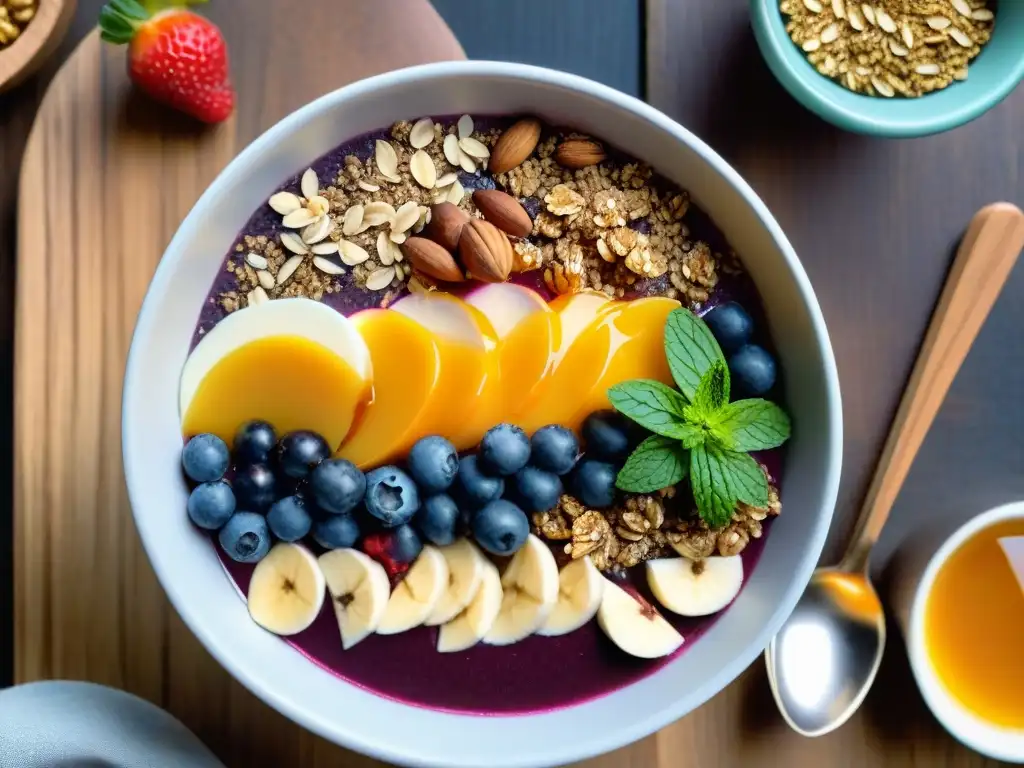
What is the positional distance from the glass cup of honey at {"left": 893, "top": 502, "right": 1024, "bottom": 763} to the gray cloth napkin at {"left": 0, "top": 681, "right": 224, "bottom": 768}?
0.72 metres

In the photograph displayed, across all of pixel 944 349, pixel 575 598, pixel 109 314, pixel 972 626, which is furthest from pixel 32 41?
pixel 972 626

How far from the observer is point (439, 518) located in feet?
2.81

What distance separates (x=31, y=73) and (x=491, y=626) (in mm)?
788

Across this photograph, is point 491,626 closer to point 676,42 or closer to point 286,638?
point 286,638

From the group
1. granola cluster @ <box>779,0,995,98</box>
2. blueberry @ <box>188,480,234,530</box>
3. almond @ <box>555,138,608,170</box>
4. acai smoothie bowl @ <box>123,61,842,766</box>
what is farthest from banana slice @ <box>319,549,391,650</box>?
granola cluster @ <box>779,0,995,98</box>

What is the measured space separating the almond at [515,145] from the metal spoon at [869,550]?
0.47 meters

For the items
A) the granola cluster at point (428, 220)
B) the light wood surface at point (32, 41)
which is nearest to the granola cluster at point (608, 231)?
the granola cluster at point (428, 220)

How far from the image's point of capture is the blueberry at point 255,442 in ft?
2.80

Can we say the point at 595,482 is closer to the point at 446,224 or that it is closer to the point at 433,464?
the point at 433,464

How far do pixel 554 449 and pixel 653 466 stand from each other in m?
0.09

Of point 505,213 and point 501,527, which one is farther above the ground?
point 505,213

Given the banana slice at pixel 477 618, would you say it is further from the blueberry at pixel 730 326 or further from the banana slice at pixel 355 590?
the blueberry at pixel 730 326

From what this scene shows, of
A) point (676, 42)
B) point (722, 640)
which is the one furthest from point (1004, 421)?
point (676, 42)

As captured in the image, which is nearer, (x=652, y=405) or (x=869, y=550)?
(x=652, y=405)
